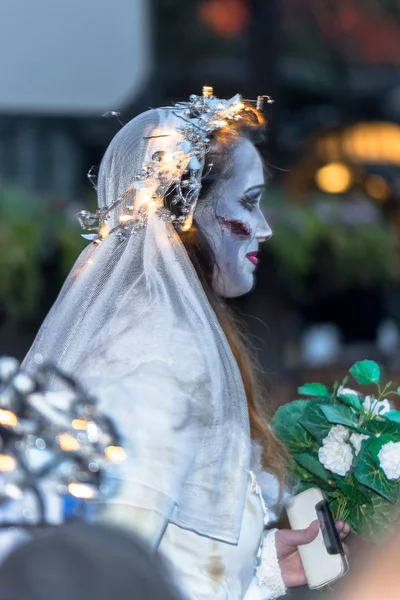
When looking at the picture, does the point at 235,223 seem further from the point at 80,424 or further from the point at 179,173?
the point at 80,424

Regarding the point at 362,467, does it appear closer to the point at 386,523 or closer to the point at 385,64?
the point at 386,523

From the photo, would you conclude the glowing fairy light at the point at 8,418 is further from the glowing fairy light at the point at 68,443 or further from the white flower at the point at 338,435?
the white flower at the point at 338,435

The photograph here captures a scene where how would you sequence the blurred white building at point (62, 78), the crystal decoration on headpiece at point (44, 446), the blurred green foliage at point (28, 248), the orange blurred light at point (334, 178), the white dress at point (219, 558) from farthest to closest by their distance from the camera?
1. the orange blurred light at point (334, 178)
2. the blurred white building at point (62, 78)
3. the blurred green foliage at point (28, 248)
4. the white dress at point (219, 558)
5. the crystal decoration on headpiece at point (44, 446)

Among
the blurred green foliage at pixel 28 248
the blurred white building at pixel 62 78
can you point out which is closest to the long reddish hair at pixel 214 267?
the blurred green foliage at pixel 28 248

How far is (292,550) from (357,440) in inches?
10.3

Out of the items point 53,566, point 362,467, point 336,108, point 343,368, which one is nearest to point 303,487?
point 362,467

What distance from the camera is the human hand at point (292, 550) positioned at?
197cm

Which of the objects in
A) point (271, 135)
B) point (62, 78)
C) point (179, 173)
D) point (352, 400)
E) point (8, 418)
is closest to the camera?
point (8, 418)

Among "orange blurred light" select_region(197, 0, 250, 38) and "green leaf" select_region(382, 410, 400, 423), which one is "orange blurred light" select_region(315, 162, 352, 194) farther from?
"green leaf" select_region(382, 410, 400, 423)

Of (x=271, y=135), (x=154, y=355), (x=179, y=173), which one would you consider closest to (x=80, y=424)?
(x=154, y=355)

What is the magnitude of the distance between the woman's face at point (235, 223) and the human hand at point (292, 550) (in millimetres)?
501

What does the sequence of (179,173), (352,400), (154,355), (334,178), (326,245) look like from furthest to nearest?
(334,178), (326,245), (352,400), (179,173), (154,355)

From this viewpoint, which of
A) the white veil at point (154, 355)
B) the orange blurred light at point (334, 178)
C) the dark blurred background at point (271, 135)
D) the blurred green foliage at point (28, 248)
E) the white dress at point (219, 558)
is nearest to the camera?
the white veil at point (154, 355)

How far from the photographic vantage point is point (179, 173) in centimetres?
188
